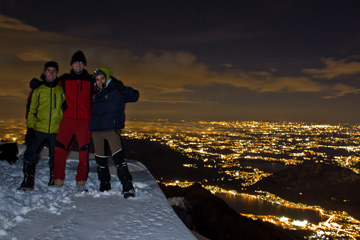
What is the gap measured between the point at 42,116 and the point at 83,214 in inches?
90.5

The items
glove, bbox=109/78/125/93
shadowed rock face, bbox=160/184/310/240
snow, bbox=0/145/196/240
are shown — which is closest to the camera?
snow, bbox=0/145/196/240

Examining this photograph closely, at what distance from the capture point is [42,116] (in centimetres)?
511

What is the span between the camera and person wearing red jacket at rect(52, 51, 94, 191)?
5.03 m

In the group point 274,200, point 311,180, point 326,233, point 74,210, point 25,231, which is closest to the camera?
point 25,231

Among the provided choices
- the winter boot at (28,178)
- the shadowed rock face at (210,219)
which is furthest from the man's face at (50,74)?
the shadowed rock face at (210,219)

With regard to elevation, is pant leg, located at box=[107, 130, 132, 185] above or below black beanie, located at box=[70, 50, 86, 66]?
below

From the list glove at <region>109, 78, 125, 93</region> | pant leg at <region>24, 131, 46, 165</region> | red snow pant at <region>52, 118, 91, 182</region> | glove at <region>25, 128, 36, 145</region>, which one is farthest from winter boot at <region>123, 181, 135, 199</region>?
glove at <region>25, 128, 36, 145</region>

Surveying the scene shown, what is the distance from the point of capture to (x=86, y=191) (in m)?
5.11

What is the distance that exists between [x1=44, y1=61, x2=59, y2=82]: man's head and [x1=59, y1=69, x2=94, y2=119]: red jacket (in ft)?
0.63

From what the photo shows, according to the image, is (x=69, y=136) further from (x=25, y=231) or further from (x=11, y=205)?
(x=25, y=231)

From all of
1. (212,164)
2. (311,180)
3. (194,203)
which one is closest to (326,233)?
(212,164)

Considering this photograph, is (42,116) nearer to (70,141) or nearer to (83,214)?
(70,141)

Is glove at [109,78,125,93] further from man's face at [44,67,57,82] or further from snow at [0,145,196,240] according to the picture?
snow at [0,145,196,240]

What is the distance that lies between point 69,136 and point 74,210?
1607 mm
